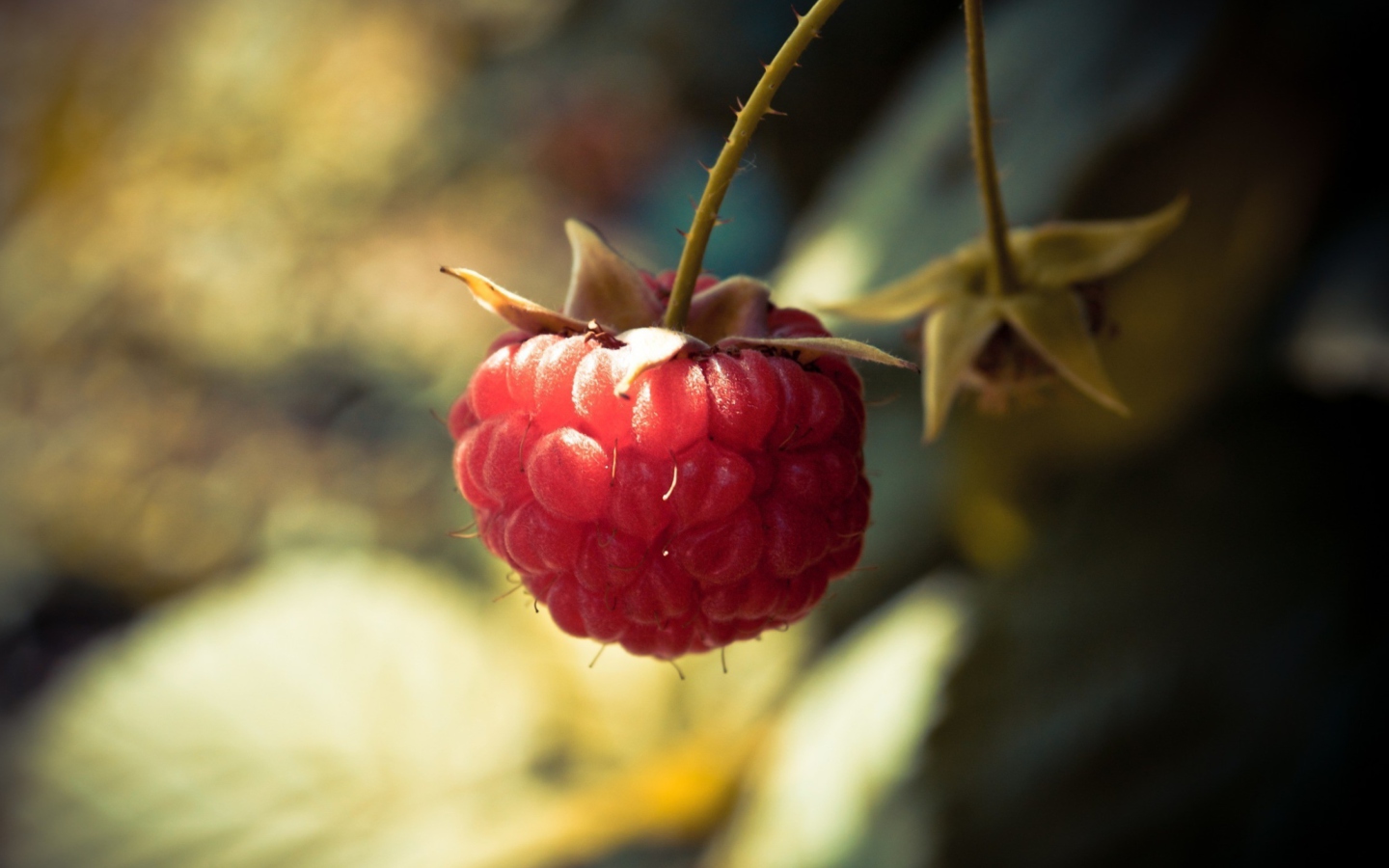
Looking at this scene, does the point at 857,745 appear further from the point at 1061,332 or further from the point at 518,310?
the point at 518,310

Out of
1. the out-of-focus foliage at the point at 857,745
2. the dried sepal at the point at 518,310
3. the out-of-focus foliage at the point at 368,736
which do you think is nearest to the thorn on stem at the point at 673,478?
the dried sepal at the point at 518,310

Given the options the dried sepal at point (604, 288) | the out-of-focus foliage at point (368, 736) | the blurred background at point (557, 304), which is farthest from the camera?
the out-of-focus foliage at point (368, 736)

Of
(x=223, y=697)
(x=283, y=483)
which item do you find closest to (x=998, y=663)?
(x=223, y=697)

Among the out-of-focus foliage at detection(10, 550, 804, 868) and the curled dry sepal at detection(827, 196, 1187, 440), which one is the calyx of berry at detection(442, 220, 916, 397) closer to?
the curled dry sepal at detection(827, 196, 1187, 440)

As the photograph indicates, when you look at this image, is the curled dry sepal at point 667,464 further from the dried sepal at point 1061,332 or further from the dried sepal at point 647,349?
the dried sepal at point 1061,332

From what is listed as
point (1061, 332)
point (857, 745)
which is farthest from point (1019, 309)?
point (857, 745)

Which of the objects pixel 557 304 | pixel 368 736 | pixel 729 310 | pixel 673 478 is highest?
pixel 557 304

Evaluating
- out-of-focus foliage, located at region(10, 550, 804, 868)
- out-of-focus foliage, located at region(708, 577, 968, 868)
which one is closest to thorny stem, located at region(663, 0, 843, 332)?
out-of-focus foliage, located at region(708, 577, 968, 868)
